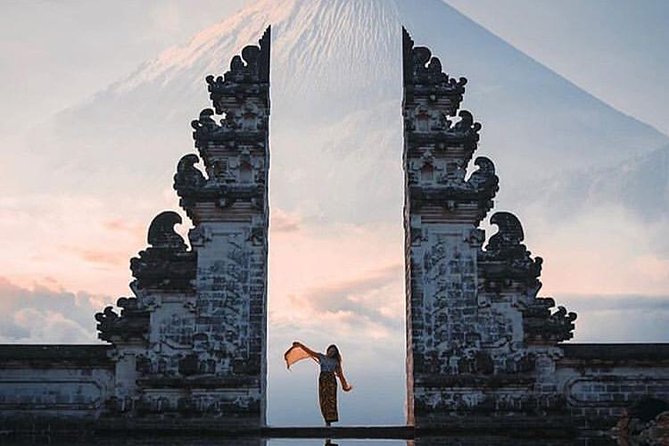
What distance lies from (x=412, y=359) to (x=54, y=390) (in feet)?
23.8

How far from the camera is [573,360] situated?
20.9 meters

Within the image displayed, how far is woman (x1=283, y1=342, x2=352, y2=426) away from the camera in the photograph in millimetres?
20344

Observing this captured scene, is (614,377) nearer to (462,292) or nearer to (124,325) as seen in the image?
(462,292)

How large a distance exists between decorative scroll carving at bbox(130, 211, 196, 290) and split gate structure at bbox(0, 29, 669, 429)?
0.08ft

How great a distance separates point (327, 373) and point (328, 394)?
0.41 m

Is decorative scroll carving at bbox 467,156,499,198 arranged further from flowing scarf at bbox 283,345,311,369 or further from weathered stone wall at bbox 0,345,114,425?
weathered stone wall at bbox 0,345,114,425

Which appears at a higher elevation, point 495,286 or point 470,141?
point 470,141

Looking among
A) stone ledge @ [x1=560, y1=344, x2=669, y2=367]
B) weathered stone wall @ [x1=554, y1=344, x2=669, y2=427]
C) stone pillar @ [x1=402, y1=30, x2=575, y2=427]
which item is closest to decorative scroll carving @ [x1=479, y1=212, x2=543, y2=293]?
stone pillar @ [x1=402, y1=30, x2=575, y2=427]

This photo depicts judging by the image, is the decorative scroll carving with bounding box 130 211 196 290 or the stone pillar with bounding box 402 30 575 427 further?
the decorative scroll carving with bounding box 130 211 196 290

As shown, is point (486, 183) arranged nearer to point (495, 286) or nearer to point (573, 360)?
point (495, 286)

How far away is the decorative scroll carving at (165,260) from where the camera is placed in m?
21.0

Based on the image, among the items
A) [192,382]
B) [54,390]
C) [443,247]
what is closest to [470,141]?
[443,247]

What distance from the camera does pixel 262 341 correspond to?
21078 mm

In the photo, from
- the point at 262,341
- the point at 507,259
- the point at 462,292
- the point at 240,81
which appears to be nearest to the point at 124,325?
the point at 262,341
